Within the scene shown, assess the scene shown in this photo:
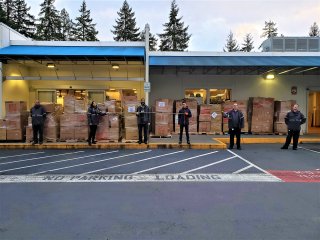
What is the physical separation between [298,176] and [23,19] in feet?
169

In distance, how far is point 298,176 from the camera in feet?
28.2

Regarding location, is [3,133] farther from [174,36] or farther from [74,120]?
[174,36]

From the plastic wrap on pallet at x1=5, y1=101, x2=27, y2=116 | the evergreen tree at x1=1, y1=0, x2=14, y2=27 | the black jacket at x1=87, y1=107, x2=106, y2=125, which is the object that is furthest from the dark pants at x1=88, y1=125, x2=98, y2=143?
the evergreen tree at x1=1, y1=0, x2=14, y2=27

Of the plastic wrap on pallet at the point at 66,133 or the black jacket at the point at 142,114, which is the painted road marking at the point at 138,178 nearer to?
the black jacket at the point at 142,114

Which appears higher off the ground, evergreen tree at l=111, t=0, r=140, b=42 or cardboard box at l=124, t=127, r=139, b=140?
evergreen tree at l=111, t=0, r=140, b=42

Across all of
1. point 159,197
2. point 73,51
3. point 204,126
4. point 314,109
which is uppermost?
point 73,51

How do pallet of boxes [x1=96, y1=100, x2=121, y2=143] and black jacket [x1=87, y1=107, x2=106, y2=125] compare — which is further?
pallet of boxes [x1=96, y1=100, x2=121, y2=143]

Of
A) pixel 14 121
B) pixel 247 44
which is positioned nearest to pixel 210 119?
pixel 14 121

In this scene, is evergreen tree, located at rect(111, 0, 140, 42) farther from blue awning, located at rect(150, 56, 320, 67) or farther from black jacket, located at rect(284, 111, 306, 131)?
black jacket, located at rect(284, 111, 306, 131)

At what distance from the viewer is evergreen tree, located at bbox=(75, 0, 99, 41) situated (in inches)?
2175

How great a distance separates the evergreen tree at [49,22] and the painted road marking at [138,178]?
47784 millimetres

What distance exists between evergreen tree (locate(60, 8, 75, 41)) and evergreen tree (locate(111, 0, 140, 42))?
7.01 meters

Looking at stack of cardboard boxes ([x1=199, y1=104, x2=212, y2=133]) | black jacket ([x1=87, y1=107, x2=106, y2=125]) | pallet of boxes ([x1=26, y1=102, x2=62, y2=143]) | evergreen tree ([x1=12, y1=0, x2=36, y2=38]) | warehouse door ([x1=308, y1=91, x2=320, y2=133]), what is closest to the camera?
black jacket ([x1=87, y1=107, x2=106, y2=125])

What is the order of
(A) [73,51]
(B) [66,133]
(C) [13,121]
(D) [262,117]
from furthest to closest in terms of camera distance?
(D) [262,117], (A) [73,51], (B) [66,133], (C) [13,121]
